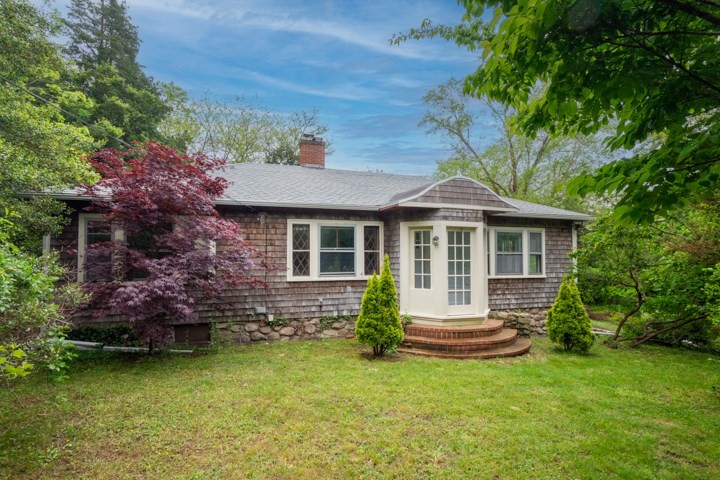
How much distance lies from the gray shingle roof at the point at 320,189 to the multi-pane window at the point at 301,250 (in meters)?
0.67

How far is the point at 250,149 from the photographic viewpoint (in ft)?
73.0

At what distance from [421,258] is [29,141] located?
8083 millimetres

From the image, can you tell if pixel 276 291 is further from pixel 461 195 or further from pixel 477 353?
pixel 461 195

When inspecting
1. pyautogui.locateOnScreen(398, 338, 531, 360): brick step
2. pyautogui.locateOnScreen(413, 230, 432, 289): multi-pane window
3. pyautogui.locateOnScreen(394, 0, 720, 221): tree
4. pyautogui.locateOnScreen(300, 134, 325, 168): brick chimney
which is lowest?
pyautogui.locateOnScreen(398, 338, 531, 360): brick step

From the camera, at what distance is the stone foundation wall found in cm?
946

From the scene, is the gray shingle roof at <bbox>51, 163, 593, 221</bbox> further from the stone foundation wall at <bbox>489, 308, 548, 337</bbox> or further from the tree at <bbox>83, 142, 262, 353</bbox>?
the stone foundation wall at <bbox>489, 308, 548, 337</bbox>

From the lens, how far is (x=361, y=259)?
877cm

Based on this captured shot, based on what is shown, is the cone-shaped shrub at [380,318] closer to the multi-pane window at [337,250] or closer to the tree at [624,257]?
the multi-pane window at [337,250]

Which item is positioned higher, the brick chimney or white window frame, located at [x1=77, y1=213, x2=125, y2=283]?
the brick chimney

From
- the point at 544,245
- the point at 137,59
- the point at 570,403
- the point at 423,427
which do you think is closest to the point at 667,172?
the point at 423,427

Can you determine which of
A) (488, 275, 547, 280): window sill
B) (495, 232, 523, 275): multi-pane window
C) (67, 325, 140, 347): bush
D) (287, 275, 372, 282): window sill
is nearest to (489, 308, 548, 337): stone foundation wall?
(488, 275, 547, 280): window sill

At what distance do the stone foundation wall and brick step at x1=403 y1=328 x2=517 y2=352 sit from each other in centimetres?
175

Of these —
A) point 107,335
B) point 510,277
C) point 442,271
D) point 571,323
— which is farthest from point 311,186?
point 571,323

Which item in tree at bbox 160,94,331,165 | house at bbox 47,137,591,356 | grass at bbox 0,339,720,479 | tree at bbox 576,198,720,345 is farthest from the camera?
tree at bbox 160,94,331,165
